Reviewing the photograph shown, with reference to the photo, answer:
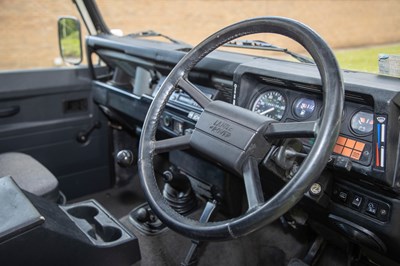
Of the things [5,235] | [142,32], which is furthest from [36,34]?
[5,235]

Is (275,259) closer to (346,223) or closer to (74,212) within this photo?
(346,223)

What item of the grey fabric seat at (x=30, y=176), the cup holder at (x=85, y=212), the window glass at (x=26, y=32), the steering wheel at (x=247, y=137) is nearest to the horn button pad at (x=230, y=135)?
the steering wheel at (x=247, y=137)

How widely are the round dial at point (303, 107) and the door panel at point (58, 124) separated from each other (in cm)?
159

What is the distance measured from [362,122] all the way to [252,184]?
1.32 ft

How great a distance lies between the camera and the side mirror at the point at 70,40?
2375 mm

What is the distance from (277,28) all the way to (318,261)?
44.1 inches

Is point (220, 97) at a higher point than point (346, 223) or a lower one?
higher

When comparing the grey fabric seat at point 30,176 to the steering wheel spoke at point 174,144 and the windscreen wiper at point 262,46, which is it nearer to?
the steering wheel spoke at point 174,144

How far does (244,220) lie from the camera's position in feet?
2.83

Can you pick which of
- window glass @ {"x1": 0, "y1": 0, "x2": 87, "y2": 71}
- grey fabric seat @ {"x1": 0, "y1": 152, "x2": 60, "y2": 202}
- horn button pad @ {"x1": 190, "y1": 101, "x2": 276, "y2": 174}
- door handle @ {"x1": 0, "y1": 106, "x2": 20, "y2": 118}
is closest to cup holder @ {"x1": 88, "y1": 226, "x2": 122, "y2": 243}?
grey fabric seat @ {"x1": 0, "y1": 152, "x2": 60, "y2": 202}

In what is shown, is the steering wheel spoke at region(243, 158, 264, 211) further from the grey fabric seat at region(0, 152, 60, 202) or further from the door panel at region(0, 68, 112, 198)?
the door panel at region(0, 68, 112, 198)

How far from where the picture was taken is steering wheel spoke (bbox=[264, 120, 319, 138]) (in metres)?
0.90

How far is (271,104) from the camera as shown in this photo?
1337 millimetres

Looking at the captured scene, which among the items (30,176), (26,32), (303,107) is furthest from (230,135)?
(26,32)
